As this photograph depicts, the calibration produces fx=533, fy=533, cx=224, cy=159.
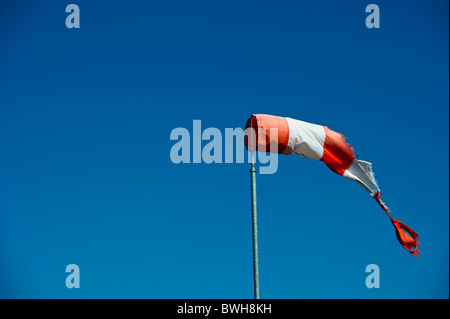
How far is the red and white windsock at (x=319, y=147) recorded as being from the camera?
2214cm

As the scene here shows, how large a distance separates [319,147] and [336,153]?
41.1 inches

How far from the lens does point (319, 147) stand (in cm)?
2383

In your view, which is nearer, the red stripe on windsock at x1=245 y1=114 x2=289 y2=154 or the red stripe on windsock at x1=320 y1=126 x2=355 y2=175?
the red stripe on windsock at x1=245 y1=114 x2=289 y2=154

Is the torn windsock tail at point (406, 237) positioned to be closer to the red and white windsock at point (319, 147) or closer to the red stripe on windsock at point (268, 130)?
the red and white windsock at point (319, 147)

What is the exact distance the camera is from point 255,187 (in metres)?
19.5

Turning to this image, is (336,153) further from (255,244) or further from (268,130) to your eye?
(255,244)

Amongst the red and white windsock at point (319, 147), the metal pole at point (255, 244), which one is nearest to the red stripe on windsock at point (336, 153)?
the red and white windsock at point (319, 147)

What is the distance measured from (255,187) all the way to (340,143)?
261 inches

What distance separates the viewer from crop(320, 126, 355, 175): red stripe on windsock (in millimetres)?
24109

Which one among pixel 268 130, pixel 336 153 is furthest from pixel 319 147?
pixel 268 130

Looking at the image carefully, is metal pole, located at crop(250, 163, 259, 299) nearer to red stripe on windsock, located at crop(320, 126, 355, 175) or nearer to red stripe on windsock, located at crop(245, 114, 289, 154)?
red stripe on windsock, located at crop(245, 114, 289, 154)

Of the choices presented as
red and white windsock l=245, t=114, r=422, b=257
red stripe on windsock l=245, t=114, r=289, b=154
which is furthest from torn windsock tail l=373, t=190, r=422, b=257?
red stripe on windsock l=245, t=114, r=289, b=154
